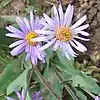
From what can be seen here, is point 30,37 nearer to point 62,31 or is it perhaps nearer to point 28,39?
point 28,39

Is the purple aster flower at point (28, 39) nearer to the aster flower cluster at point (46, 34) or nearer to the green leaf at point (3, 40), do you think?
the aster flower cluster at point (46, 34)

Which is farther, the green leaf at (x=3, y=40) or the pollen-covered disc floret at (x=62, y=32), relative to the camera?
the green leaf at (x=3, y=40)

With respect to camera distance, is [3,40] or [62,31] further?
[3,40]

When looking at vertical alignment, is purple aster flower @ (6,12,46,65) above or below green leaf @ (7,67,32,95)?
above

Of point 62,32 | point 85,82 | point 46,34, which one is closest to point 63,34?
point 62,32

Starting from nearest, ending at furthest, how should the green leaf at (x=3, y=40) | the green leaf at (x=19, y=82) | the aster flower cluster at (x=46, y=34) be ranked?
the aster flower cluster at (x=46, y=34) → the green leaf at (x=19, y=82) → the green leaf at (x=3, y=40)

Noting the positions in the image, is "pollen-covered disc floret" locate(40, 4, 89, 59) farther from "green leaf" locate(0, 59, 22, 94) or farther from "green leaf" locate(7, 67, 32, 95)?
"green leaf" locate(0, 59, 22, 94)

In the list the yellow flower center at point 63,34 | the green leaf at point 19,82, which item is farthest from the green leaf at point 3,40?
the yellow flower center at point 63,34

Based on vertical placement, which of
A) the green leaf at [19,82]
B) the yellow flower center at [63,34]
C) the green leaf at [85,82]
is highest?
the yellow flower center at [63,34]

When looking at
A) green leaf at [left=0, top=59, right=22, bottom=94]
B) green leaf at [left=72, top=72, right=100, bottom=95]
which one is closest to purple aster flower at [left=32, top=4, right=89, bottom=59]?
green leaf at [left=72, top=72, right=100, bottom=95]
